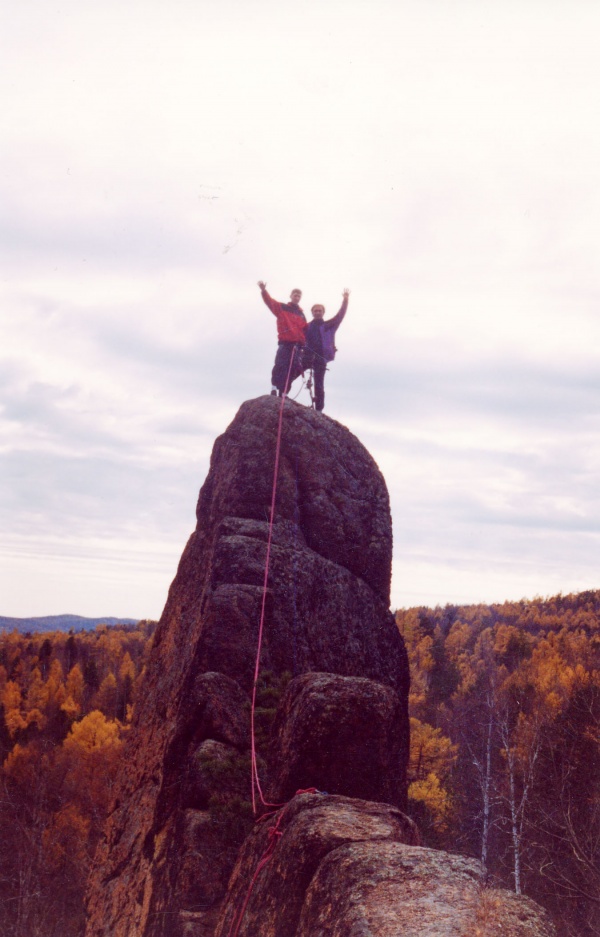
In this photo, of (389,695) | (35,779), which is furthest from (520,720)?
(389,695)

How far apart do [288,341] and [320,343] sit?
62cm

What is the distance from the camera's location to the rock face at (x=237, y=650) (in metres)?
6.96

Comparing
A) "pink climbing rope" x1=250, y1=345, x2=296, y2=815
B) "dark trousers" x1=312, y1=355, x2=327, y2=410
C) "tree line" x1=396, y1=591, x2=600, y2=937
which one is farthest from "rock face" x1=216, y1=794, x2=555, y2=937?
"dark trousers" x1=312, y1=355, x2=327, y2=410

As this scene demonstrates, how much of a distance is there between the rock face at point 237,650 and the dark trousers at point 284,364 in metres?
1.38

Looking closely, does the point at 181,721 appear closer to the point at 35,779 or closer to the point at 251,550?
the point at 251,550

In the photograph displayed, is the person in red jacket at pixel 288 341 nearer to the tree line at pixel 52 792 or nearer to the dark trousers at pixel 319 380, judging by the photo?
the dark trousers at pixel 319 380

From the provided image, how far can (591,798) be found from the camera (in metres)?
31.4

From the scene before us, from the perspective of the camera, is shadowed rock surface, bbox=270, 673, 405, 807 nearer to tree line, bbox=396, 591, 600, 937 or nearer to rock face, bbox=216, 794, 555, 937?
rock face, bbox=216, 794, 555, 937

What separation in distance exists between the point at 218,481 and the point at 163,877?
609 cm

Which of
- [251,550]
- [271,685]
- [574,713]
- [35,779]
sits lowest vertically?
[35,779]

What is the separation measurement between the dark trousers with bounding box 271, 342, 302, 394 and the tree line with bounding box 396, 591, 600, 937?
33.6 ft

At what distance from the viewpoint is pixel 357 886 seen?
12.8 feet

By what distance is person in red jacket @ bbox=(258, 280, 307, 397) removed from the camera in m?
13.1

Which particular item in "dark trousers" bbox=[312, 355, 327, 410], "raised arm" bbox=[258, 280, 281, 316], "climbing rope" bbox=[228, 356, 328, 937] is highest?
"raised arm" bbox=[258, 280, 281, 316]
